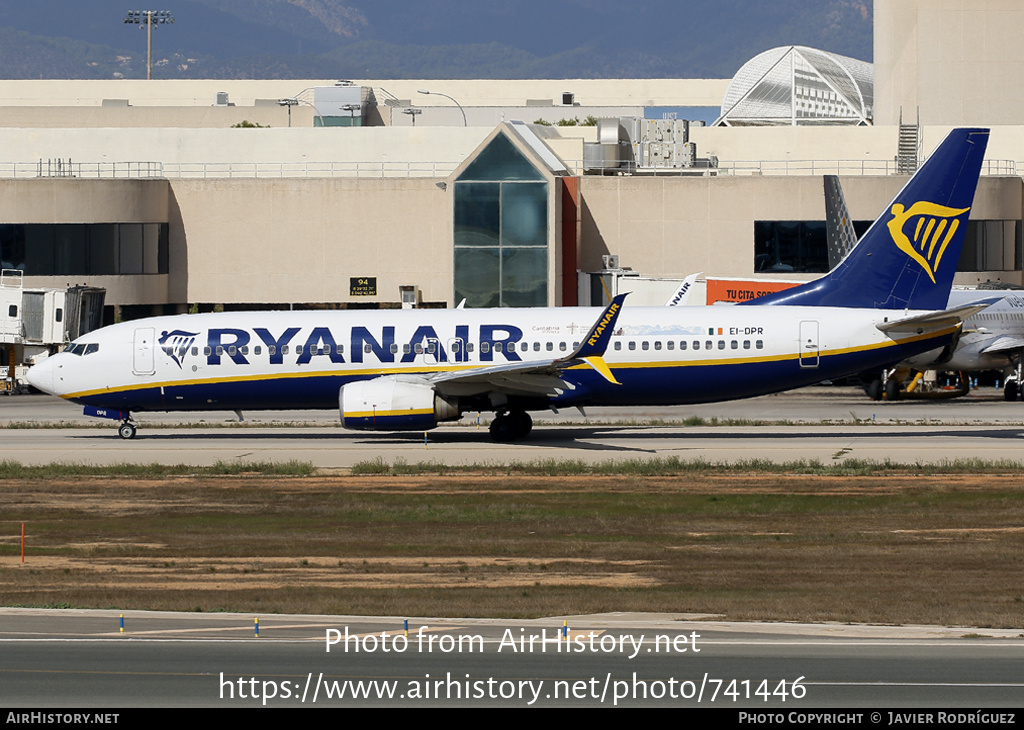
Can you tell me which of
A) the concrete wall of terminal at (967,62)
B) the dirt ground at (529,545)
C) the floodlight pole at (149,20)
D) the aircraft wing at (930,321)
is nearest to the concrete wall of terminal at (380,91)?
the floodlight pole at (149,20)

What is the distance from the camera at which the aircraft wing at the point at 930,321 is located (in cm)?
3797

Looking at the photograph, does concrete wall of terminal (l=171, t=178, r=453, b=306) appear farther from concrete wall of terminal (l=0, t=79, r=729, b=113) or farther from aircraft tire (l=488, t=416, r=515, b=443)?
concrete wall of terminal (l=0, t=79, r=729, b=113)

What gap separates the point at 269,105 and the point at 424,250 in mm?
42358

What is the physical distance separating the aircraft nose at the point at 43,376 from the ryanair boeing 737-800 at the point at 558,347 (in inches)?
3.2

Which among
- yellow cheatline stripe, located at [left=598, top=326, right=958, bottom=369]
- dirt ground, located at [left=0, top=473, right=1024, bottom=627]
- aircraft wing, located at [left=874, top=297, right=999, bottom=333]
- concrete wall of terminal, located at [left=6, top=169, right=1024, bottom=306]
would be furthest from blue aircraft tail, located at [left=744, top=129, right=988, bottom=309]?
concrete wall of terminal, located at [left=6, top=169, right=1024, bottom=306]

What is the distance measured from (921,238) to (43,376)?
27.5 meters

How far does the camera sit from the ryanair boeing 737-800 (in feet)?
129

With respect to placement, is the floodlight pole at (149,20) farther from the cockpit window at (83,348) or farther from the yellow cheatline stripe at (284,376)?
the yellow cheatline stripe at (284,376)

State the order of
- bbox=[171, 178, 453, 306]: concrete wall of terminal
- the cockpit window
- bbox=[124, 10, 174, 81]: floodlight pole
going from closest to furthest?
1. the cockpit window
2. bbox=[171, 178, 453, 306]: concrete wall of terminal
3. bbox=[124, 10, 174, 81]: floodlight pole

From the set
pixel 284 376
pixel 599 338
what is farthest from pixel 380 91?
pixel 599 338

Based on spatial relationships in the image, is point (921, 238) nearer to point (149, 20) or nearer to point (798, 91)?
point (798, 91)

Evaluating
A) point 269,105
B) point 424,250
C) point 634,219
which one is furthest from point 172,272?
point 269,105

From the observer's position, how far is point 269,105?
109 meters

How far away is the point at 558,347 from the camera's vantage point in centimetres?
4012
